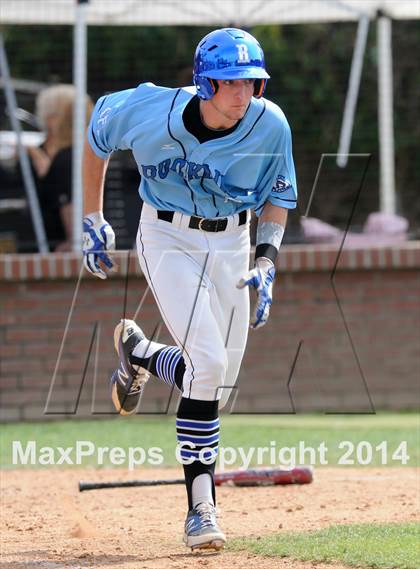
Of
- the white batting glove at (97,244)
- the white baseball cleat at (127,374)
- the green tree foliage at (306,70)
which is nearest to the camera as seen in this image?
the white batting glove at (97,244)

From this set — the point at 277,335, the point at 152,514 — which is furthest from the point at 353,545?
the point at 277,335

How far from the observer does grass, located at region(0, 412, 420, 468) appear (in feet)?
25.7

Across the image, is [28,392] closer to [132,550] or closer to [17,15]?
[17,15]

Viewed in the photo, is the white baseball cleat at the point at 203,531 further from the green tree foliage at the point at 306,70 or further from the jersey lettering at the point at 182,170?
the green tree foliage at the point at 306,70

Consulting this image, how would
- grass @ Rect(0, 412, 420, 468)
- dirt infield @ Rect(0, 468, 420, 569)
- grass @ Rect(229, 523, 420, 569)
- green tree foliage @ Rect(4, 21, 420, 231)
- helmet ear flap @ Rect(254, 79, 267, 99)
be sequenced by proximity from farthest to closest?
green tree foliage @ Rect(4, 21, 420, 231), grass @ Rect(0, 412, 420, 468), helmet ear flap @ Rect(254, 79, 267, 99), dirt infield @ Rect(0, 468, 420, 569), grass @ Rect(229, 523, 420, 569)

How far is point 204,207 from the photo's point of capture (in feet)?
17.3

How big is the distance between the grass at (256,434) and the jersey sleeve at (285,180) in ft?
8.49

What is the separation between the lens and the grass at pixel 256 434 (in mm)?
7836

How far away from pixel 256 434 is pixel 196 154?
375cm

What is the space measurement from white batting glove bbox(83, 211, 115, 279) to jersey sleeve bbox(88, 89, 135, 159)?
32cm

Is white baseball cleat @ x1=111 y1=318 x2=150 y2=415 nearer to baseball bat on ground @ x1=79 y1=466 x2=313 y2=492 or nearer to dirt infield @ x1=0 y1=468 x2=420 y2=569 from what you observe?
dirt infield @ x1=0 y1=468 x2=420 y2=569

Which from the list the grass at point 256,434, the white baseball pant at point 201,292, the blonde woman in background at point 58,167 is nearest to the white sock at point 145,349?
the white baseball pant at point 201,292

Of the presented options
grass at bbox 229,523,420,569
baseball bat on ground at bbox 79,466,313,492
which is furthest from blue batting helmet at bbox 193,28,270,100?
baseball bat on ground at bbox 79,466,313,492

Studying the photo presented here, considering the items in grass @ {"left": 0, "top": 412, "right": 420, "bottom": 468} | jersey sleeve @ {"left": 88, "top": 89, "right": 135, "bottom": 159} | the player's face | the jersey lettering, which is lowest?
grass @ {"left": 0, "top": 412, "right": 420, "bottom": 468}
